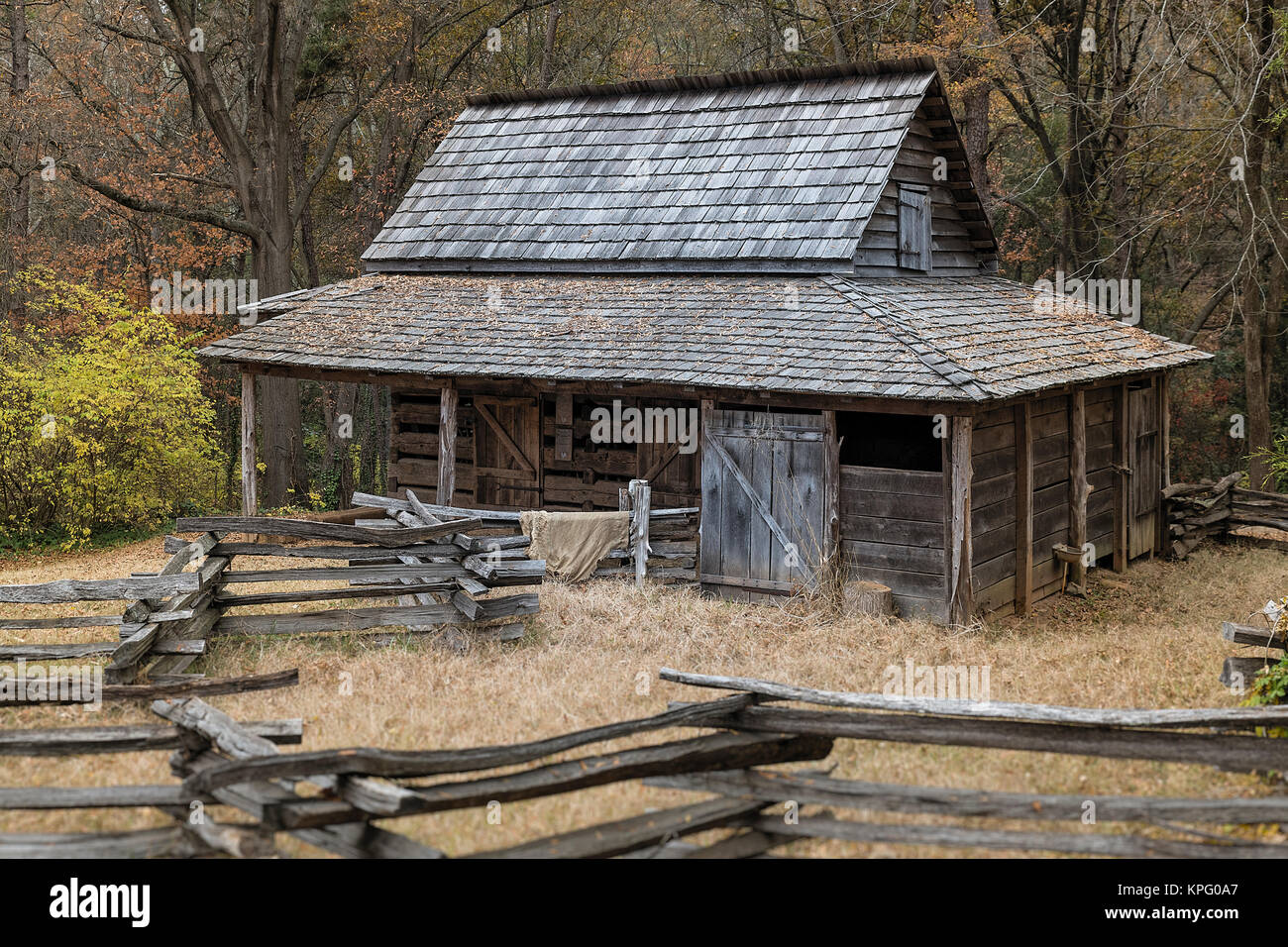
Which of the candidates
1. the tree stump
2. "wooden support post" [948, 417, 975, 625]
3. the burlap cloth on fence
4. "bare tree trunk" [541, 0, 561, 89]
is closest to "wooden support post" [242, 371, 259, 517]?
the burlap cloth on fence

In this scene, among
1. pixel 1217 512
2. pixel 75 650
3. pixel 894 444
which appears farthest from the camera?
pixel 1217 512

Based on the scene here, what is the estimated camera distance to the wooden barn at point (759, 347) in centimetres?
1354

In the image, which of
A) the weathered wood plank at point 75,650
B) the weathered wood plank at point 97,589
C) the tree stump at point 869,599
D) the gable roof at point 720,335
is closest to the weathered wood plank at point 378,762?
the weathered wood plank at point 75,650

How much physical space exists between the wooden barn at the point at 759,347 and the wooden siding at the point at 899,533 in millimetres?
31

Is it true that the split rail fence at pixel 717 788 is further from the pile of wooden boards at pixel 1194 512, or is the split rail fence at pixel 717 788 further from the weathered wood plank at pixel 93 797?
the pile of wooden boards at pixel 1194 512

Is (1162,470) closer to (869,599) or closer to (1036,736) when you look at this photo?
(869,599)

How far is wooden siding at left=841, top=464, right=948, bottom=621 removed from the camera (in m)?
13.1

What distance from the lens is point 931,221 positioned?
1834 centimetres

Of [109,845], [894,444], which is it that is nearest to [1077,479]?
[894,444]

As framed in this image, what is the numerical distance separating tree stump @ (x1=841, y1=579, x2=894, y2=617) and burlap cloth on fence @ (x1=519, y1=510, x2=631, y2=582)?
290cm

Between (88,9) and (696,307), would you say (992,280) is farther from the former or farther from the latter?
(88,9)

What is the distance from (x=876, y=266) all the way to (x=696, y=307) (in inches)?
111

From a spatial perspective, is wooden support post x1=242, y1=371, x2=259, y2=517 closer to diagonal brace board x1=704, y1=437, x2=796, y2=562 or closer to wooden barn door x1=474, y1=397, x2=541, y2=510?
wooden barn door x1=474, y1=397, x2=541, y2=510

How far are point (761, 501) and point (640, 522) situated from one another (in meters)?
1.44
